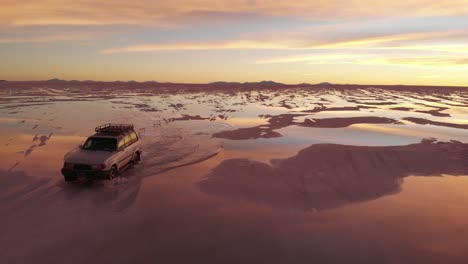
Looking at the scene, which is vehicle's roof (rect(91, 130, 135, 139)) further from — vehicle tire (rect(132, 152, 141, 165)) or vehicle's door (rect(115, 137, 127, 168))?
vehicle tire (rect(132, 152, 141, 165))

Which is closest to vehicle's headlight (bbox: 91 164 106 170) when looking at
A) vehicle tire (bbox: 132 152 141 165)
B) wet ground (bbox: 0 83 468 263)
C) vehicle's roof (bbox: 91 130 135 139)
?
wet ground (bbox: 0 83 468 263)

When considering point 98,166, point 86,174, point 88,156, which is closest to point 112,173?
point 98,166

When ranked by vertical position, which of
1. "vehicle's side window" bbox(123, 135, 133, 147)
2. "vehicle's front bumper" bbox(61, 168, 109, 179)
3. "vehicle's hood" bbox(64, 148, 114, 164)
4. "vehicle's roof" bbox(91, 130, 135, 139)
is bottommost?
"vehicle's front bumper" bbox(61, 168, 109, 179)

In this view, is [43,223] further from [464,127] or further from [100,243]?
[464,127]

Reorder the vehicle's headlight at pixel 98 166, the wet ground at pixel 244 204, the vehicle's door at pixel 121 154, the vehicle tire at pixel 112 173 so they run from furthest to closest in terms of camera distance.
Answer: the vehicle's door at pixel 121 154
the vehicle tire at pixel 112 173
the vehicle's headlight at pixel 98 166
the wet ground at pixel 244 204

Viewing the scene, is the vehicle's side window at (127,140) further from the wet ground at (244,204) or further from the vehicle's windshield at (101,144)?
the wet ground at (244,204)

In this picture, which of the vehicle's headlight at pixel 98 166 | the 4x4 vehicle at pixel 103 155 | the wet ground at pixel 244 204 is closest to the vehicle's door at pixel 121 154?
the 4x4 vehicle at pixel 103 155

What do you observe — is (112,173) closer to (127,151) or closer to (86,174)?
(86,174)
